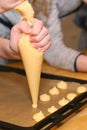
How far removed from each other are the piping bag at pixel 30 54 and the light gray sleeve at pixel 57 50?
268 millimetres

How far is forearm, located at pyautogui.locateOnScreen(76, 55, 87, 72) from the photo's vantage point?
0.97m

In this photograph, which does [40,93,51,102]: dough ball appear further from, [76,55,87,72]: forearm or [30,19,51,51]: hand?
[76,55,87,72]: forearm

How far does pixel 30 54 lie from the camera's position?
2.37 ft

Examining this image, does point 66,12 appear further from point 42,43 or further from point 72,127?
point 72,127

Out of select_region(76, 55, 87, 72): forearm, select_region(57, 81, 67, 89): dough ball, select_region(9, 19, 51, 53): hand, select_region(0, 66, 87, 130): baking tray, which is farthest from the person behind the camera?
select_region(76, 55, 87, 72): forearm

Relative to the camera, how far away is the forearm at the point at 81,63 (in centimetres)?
97

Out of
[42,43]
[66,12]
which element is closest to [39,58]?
[42,43]

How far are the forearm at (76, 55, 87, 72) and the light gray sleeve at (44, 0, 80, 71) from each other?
0.05 ft

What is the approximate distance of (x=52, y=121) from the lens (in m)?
0.65

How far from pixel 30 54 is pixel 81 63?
0.96 ft

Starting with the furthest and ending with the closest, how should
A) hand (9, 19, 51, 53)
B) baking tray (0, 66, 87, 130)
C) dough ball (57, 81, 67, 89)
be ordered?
dough ball (57, 81, 67, 89)
hand (9, 19, 51, 53)
baking tray (0, 66, 87, 130)

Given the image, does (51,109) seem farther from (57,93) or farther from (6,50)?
(6,50)

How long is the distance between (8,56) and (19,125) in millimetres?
334

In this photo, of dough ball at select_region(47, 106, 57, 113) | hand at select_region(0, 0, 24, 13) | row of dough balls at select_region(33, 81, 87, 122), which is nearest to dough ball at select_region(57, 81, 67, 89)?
row of dough balls at select_region(33, 81, 87, 122)
